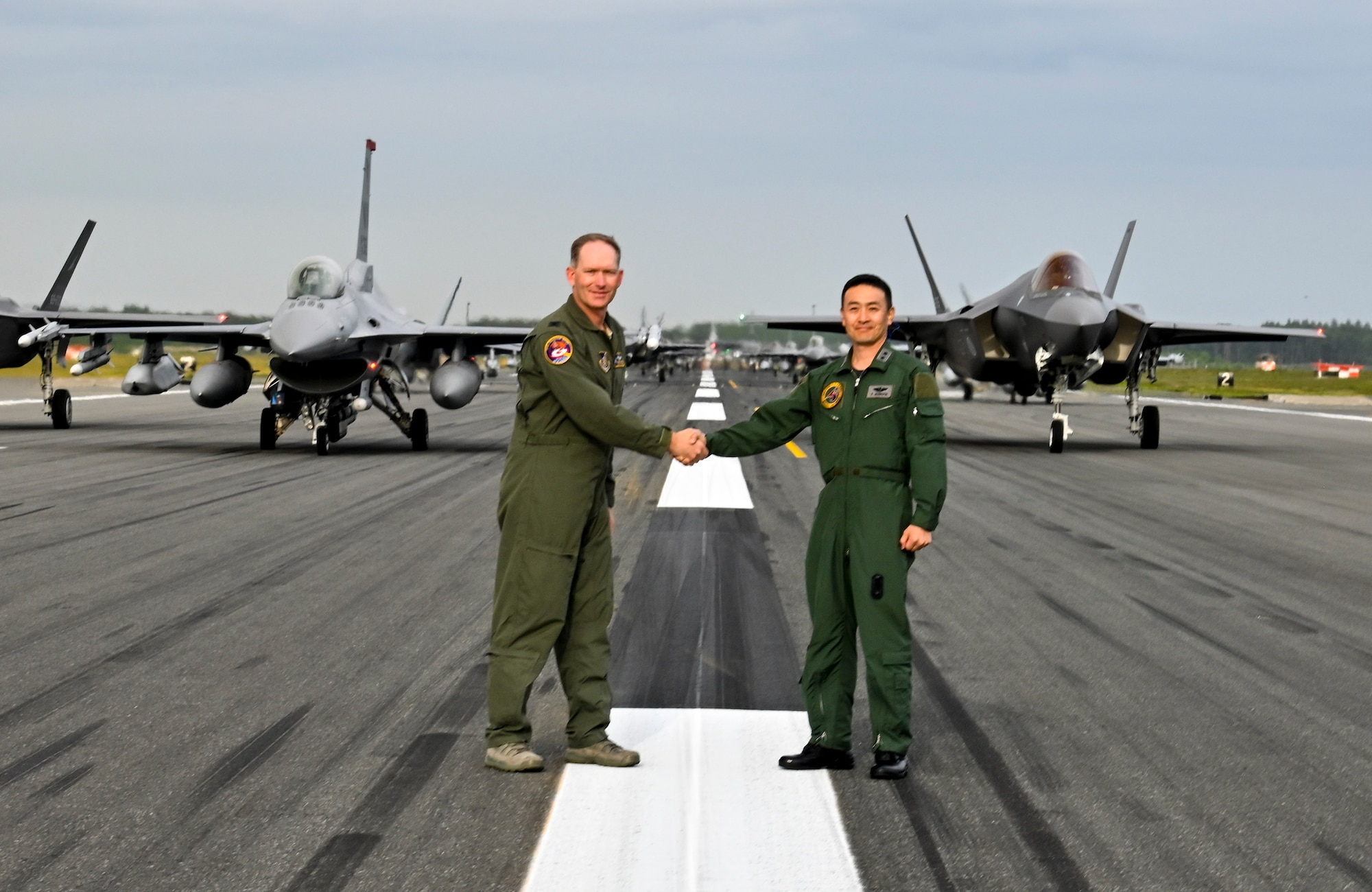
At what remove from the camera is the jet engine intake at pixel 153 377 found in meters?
25.5

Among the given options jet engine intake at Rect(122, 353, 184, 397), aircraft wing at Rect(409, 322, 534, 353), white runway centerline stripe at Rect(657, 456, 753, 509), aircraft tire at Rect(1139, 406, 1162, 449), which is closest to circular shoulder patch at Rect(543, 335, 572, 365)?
white runway centerline stripe at Rect(657, 456, 753, 509)

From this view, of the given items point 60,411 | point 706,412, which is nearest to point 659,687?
point 60,411

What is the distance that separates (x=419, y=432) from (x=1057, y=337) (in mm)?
11638

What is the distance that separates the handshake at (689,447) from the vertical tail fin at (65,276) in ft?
94.0

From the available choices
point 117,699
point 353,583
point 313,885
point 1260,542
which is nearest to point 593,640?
point 313,885

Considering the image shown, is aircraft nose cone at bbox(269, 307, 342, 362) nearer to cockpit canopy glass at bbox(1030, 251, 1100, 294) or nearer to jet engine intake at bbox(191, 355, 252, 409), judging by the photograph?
jet engine intake at bbox(191, 355, 252, 409)

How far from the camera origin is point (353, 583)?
998cm

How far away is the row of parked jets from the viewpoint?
21.6 m

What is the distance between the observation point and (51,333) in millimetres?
28781

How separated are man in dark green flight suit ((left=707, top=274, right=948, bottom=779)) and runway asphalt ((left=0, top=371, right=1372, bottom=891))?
284 mm

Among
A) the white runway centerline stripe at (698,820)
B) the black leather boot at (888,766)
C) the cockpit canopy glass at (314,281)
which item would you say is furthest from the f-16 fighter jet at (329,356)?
the black leather boot at (888,766)

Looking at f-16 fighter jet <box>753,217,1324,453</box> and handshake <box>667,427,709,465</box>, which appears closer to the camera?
handshake <box>667,427,709,465</box>

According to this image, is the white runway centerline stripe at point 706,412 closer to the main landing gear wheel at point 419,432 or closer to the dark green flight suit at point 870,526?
the main landing gear wheel at point 419,432

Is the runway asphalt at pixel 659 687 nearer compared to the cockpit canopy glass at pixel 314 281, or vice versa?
the runway asphalt at pixel 659 687
